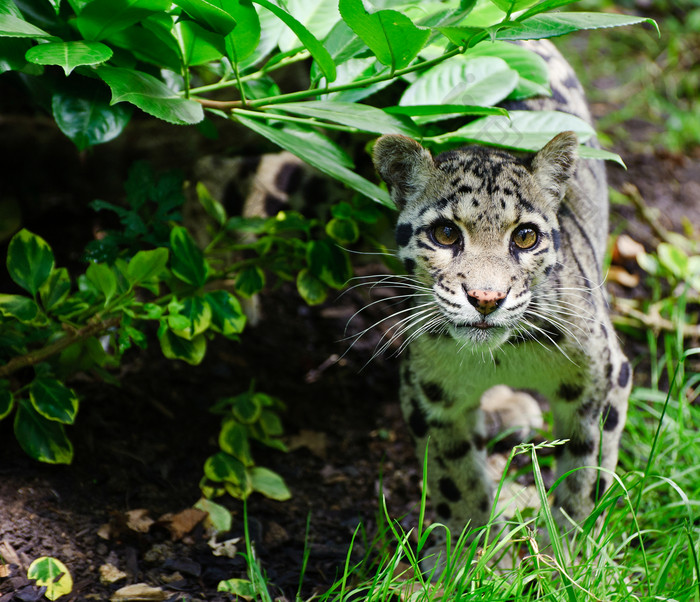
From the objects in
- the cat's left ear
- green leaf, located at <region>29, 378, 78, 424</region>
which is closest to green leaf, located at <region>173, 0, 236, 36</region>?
the cat's left ear

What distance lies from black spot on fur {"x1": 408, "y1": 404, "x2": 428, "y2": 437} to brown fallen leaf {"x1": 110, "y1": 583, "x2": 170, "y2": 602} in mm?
1277

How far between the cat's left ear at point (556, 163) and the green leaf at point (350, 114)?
0.59 meters

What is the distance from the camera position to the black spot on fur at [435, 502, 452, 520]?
3.54 metres

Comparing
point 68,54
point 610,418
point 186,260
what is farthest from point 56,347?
point 610,418

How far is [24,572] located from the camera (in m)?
2.80

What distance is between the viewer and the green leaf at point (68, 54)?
221cm

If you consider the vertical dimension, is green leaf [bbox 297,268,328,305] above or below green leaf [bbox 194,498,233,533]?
above

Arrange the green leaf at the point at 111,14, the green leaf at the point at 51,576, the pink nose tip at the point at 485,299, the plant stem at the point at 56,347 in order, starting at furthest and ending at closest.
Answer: the plant stem at the point at 56,347 < the green leaf at the point at 51,576 < the pink nose tip at the point at 485,299 < the green leaf at the point at 111,14

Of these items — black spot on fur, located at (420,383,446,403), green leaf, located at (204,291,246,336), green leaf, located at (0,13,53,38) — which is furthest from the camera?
black spot on fur, located at (420,383,446,403)

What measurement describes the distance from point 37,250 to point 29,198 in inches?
72.5

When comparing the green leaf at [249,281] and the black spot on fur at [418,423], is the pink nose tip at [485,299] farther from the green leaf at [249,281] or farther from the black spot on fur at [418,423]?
the green leaf at [249,281]

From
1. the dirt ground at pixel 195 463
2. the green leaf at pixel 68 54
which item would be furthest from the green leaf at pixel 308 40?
the dirt ground at pixel 195 463

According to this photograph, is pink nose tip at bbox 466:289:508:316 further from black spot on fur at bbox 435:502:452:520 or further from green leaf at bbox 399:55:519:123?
black spot on fur at bbox 435:502:452:520

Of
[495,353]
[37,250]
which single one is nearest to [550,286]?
[495,353]
